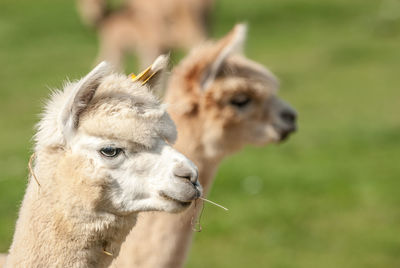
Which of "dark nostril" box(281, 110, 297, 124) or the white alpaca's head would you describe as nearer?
the white alpaca's head

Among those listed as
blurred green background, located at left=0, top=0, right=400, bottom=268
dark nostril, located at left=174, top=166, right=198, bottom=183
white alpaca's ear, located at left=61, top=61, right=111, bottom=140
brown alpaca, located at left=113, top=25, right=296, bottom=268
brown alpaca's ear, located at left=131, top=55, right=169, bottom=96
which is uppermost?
blurred green background, located at left=0, top=0, right=400, bottom=268

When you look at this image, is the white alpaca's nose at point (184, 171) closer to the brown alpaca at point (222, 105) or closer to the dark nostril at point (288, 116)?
the brown alpaca at point (222, 105)

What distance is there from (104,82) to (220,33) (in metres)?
17.8

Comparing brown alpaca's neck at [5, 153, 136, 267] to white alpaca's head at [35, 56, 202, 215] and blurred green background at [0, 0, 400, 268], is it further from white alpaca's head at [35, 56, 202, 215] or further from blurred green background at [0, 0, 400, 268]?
blurred green background at [0, 0, 400, 268]

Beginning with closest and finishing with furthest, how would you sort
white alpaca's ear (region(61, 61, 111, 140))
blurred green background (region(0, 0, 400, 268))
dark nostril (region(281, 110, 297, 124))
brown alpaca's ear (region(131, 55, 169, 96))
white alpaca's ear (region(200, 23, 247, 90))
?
white alpaca's ear (region(61, 61, 111, 140))
brown alpaca's ear (region(131, 55, 169, 96))
white alpaca's ear (region(200, 23, 247, 90))
dark nostril (region(281, 110, 297, 124))
blurred green background (region(0, 0, 400, 268))

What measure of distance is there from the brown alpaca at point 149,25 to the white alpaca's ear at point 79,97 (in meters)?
→ 11.8

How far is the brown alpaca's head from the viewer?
504 cm

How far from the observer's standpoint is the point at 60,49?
67.0ft

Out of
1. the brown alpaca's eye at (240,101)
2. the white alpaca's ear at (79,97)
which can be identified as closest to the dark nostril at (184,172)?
the white alpaca's ear at (79,97)

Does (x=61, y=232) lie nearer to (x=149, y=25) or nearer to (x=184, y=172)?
(x=184, y=172)

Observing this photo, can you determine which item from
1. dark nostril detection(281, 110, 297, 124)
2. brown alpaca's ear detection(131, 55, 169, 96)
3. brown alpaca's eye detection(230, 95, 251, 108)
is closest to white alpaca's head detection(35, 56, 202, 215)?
brown alpaca's ear detection(131, 55, 169, 96)

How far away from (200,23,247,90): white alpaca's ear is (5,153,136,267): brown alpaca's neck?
1.96m

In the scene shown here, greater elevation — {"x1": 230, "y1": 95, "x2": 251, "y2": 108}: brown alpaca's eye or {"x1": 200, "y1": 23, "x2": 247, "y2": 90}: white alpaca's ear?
{"x1": 200, "y1": 23, "x2": 247, "y2": 90}: white alpaca's ear

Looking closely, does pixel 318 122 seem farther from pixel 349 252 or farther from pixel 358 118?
pixel 349 252
